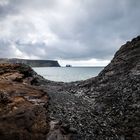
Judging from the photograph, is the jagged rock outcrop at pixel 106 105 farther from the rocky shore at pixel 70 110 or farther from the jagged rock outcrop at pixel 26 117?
the jagged rock outcrop at pixel 26 117

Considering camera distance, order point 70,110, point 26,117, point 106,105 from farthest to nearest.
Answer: point 106,105
point 70,110
point 26,117

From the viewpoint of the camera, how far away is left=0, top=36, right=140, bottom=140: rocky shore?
1742cm

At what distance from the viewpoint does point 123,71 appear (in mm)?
27859

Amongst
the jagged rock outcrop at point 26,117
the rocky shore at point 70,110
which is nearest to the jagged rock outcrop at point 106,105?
the rocky shore at point 70,110

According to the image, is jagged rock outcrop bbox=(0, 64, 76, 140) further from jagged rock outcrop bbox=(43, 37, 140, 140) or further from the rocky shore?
jagged rock outcrop bbox=(43, 37, 140, 140)

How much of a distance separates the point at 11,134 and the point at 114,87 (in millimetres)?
10574

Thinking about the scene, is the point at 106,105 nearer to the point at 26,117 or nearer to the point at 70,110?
the point at 70,110

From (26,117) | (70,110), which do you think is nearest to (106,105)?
(70,110)

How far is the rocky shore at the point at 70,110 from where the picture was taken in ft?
57.2

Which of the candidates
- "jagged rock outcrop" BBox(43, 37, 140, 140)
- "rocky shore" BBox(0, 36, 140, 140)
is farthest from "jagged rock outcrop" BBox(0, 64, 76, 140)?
"jagged rock outcrop" BBox(43, 37, 140, 140)

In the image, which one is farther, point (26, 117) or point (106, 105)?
point (106, 105)

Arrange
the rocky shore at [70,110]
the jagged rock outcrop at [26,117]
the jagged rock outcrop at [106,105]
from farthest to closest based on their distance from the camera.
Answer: the jagged rock outcrop at [106,105] < the rocky shore at [70,110] < the jagged rock outcrop at [26,117]

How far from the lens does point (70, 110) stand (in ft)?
65.6

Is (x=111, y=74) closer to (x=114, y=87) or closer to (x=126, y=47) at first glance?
(x=114, y=87)
